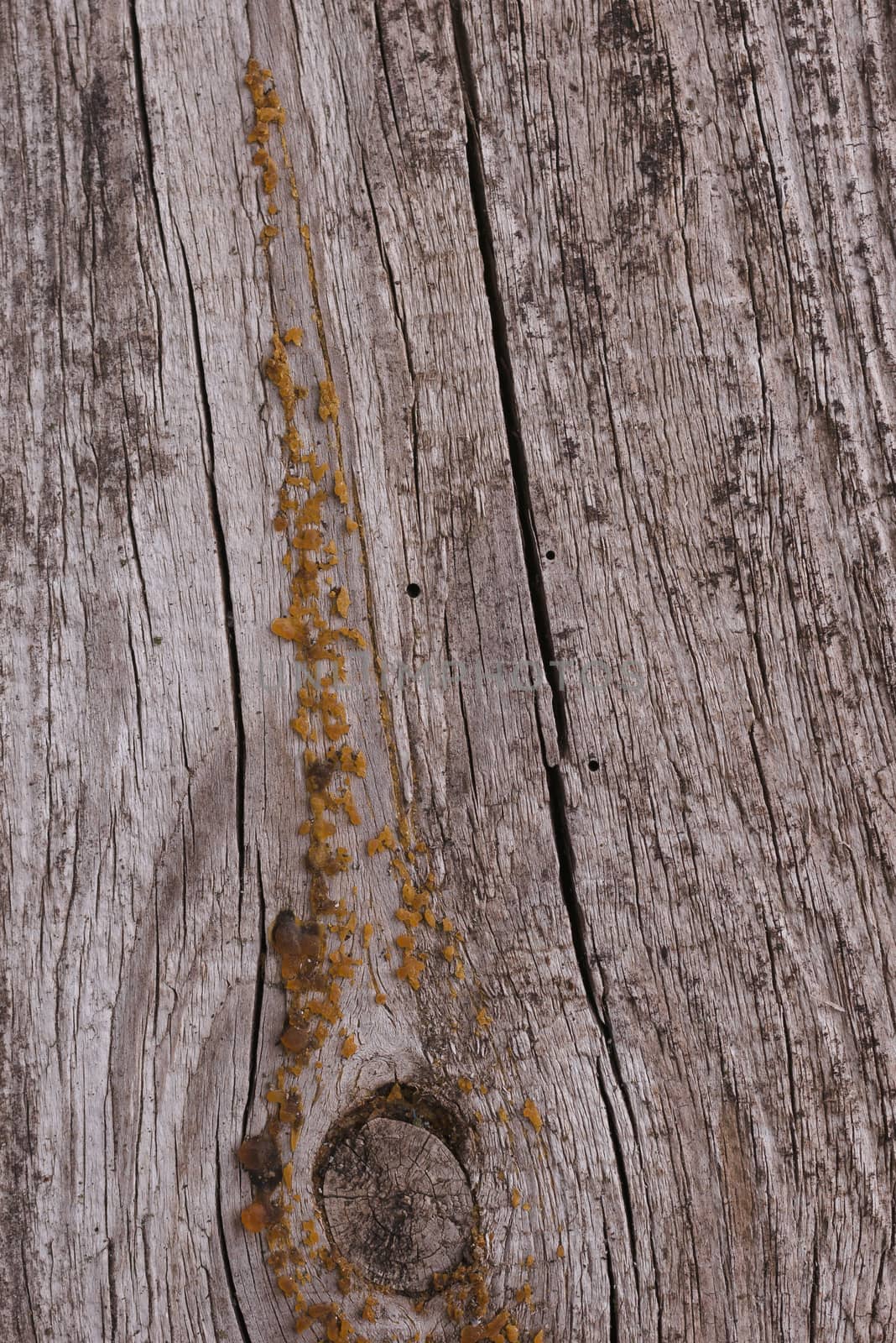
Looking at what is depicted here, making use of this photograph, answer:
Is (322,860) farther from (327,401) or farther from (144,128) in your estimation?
(144,128)

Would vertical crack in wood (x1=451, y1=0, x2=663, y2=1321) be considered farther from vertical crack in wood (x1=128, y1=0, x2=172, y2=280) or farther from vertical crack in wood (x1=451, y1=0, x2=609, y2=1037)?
vertical crack in wood (x1=128, y1=0, x2=172, y2=280)

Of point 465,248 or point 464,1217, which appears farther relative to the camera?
point 465,248

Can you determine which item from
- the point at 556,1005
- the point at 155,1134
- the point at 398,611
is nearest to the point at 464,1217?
the point at 556,1005

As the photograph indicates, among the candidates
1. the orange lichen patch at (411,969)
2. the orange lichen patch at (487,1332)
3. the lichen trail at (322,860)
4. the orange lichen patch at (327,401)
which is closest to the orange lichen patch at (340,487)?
the lichen trail at (322,860)

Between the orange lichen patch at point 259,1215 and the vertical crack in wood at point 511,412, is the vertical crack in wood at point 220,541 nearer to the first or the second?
the vertical crack in wood at point 511,412

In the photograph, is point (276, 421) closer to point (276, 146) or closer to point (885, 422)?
point (276, 146)

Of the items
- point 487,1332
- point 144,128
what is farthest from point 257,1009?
point 144,128

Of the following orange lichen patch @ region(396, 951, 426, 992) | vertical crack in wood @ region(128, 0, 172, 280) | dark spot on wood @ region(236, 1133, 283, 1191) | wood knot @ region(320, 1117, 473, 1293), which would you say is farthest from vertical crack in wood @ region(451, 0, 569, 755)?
dark spot on wood @ region(236, 1133, 283, 1191)
